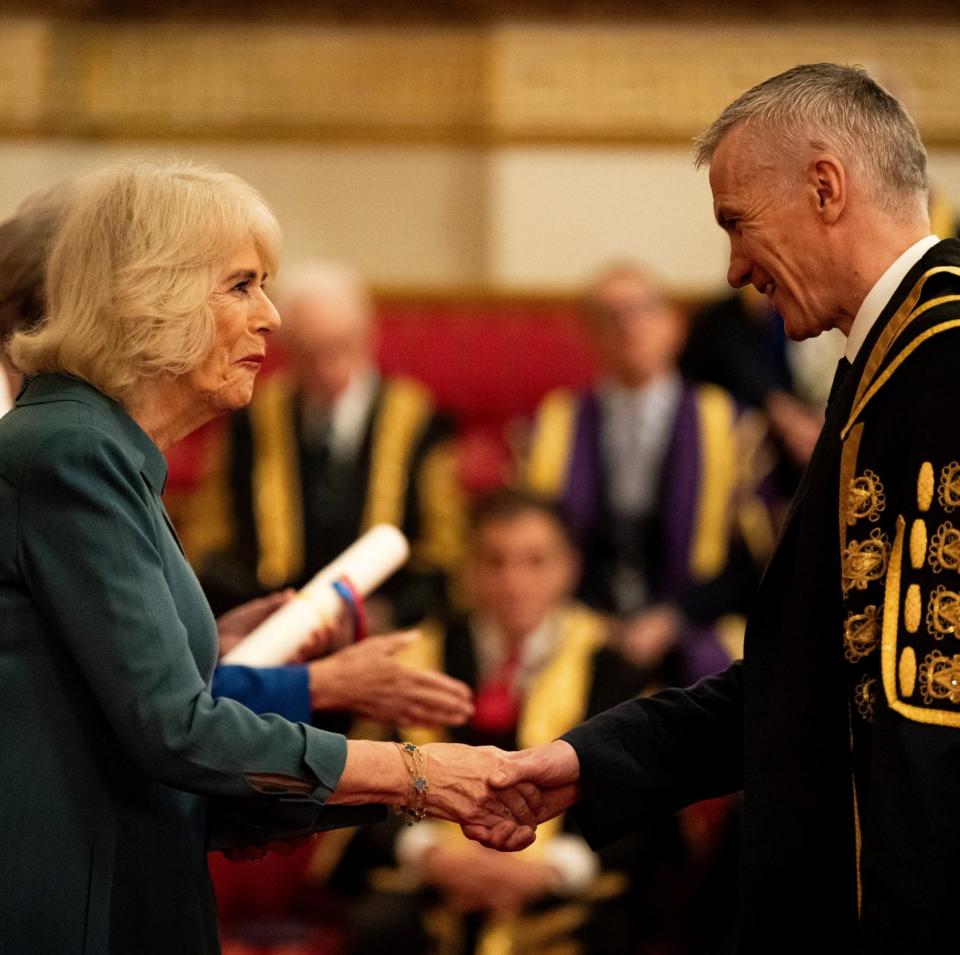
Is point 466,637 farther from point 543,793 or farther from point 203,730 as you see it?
point 203,730

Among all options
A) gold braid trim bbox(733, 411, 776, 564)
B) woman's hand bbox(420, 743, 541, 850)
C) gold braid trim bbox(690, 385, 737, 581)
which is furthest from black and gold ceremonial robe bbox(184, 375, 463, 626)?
woman's hand bbox(420, 743, 541, 850)

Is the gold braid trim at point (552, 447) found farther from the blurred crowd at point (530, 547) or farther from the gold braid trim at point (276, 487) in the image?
the gold braid trim at point (276, 487)

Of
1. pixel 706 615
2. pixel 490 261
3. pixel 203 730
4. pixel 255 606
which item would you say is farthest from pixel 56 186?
pixel 490 261

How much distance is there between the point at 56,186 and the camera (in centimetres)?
288

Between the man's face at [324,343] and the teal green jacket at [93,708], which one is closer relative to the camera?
the teal green jacket at [93,708]

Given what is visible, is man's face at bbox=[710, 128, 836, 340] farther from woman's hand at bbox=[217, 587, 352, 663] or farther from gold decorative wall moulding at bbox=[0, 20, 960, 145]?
gold decorative wall moulding at bbox=[0, 20, 960, 145]

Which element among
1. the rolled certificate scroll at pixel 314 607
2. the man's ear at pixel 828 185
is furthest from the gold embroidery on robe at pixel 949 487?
the rolled certificate scroll at pixel 314 607

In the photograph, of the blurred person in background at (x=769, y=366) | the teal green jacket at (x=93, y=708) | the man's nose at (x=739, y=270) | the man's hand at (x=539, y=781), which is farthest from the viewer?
the blurred person in background at (x=769, y=366)

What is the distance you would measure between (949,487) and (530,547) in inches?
101

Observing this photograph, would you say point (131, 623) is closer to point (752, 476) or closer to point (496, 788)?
point (496, 788)

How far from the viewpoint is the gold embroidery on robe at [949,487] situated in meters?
2.16

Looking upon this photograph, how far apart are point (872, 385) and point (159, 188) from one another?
3.33 ft

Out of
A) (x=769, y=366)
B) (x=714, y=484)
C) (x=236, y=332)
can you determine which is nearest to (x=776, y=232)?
(x=236, y=332)

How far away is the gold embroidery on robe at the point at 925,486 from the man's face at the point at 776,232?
1.29 ft
